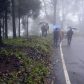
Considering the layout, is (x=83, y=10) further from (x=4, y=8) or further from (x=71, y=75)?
(x=71, y=75)

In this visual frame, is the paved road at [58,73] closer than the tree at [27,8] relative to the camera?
Yes

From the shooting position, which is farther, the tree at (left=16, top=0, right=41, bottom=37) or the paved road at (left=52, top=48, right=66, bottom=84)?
the tree at (left=16, top=0, right=41, bottom=37)

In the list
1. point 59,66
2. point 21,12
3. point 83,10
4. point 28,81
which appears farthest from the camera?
point 83,10

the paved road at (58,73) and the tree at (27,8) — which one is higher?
the tree at (27,8)

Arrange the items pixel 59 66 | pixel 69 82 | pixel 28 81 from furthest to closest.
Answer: pixel 59 66 < pixel 69 82 < pixel 28 81

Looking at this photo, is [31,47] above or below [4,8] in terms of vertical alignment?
below

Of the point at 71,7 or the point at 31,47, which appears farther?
the point at 71,7

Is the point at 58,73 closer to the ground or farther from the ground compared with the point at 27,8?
closer to the ground

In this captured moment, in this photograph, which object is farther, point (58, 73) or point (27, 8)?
point (27, 8)

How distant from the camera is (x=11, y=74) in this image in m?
13.5

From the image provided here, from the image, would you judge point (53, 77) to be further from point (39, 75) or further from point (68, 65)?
point (68, 65)

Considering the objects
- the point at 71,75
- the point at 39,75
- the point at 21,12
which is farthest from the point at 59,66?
the point at 21,12

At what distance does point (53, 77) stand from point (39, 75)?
37.6 inches

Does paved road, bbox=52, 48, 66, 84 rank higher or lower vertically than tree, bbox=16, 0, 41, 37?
Result: lower
